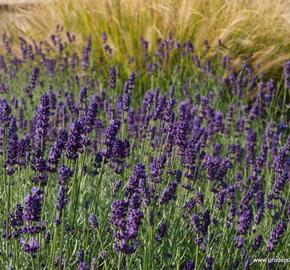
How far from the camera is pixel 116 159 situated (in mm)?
2557

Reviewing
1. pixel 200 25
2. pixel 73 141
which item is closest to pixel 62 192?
pixel 73 141

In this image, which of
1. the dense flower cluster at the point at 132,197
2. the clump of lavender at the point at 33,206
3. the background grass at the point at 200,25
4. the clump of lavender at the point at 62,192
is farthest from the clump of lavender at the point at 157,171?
the background grass at the point at 200,25

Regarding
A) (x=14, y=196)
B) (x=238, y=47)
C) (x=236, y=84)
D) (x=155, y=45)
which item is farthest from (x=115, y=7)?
(x=14, y=196)

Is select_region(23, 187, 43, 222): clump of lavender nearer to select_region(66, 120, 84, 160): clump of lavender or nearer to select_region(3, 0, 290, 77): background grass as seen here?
select_region(66, 120, 84, 160): clump of lavender

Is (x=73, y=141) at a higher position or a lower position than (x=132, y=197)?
higher

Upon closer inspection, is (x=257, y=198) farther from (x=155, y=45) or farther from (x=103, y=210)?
(x=155, y=45)

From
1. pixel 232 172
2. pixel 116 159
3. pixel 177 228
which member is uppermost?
pixel 116 159

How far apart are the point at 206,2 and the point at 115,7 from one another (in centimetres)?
98

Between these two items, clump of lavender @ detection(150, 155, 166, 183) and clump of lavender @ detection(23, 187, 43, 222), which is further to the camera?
clump of lavender @ detection(150, 155, 166, 183)

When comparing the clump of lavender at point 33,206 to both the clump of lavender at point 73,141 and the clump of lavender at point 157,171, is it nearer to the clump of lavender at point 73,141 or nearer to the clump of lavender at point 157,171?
the clump of lavender at point 73,141

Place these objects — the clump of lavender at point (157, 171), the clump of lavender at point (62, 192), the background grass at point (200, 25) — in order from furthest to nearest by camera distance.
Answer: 1. the background grass at point (200, 25)
2. the clump of lavender at point (157, 171)
3. the clump of lavender at point (62, 192)

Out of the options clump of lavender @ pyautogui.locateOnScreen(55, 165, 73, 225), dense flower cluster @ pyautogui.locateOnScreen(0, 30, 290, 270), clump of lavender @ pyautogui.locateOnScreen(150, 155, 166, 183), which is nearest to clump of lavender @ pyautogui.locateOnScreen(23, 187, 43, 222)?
dense flower cluster @ pyautogui.locateOnScreen(0, 30, 290, 270)

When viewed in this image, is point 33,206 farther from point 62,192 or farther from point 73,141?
point 73,141

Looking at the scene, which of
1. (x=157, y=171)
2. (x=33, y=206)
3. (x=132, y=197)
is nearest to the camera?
(x=33, y=206)
